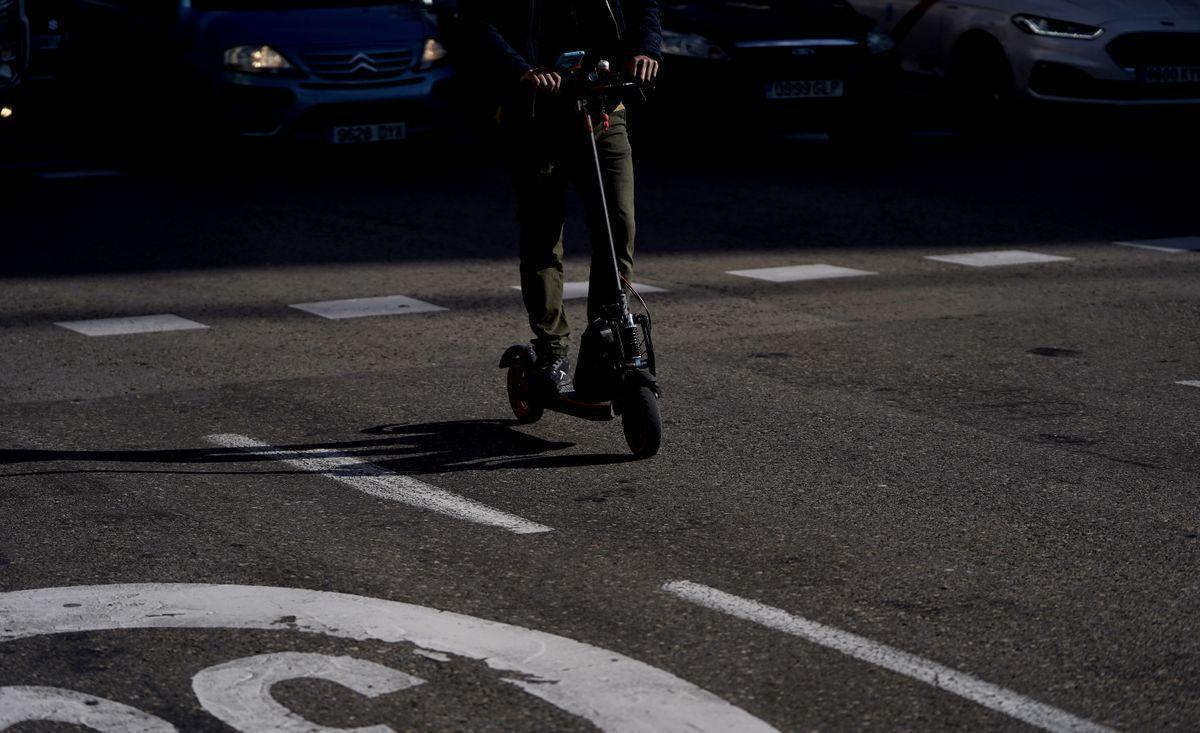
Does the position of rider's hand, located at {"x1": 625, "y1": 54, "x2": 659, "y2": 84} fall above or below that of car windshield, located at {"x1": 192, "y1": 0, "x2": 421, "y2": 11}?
above

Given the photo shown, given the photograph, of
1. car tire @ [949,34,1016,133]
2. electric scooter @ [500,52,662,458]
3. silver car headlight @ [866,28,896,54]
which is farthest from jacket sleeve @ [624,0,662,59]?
car tire @ [949,34,1016,133]

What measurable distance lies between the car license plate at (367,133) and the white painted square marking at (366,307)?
5.05m

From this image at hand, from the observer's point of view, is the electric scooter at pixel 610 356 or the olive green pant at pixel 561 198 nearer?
the electric scooter at pixel 610 356

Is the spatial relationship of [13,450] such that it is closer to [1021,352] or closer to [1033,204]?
[1021,352]

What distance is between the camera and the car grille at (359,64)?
13.9m

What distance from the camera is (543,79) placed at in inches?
221

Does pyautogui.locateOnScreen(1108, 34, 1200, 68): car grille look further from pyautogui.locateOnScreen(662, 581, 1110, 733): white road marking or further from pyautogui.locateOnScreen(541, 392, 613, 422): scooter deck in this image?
pyautogui.locateOnScreen(662, 581, 1110, 733): white road marking

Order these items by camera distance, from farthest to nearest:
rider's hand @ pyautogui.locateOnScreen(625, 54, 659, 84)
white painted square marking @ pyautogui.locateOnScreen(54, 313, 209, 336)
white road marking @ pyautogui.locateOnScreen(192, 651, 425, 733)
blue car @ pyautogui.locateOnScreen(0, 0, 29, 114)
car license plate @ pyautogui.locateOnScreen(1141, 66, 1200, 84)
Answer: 1. car license plate @ pyautogui.locateOnScreen(1141, 66, 1200, 84)
2. blue car @ pyautogui.locateOnScreen(0, 0, 29, 114)
3. white painted square marking @ pyautogui.locateOnScreen(54, 313, 209, 336)
4. rider's hand @ pyautogui.locateOnScreen(625, 54, 659, 84)
5. white road marking @ pyautogui.locateOnScreen(192, 651, 425, 733)

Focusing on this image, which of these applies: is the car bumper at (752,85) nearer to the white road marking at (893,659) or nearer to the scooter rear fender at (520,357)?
the scooter rear fender at (520,357)

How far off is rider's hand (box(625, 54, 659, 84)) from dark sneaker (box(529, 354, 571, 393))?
1019mm

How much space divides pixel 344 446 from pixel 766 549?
1.79m

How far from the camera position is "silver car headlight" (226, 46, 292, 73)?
13.7 metres

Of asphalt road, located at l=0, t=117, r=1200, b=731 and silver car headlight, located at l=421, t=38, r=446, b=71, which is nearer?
asphalt road, located at l=0, t=117, r=1200, b=731

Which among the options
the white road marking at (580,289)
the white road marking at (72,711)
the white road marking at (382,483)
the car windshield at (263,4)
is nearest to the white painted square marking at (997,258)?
the white road marking at (580,289)
